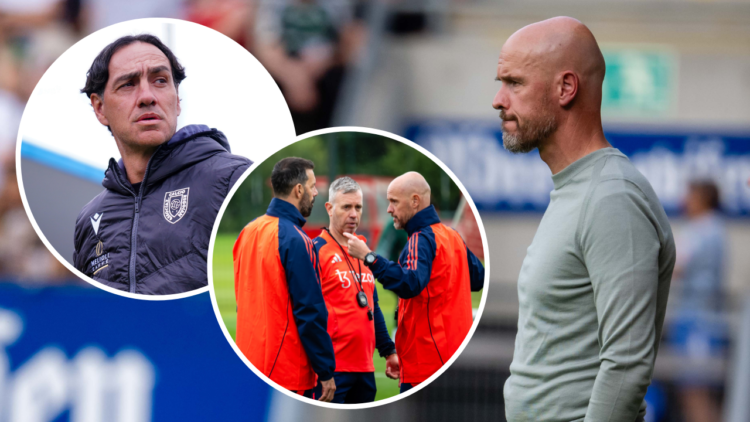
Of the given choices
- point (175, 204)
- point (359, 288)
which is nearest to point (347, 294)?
point (359, 288)

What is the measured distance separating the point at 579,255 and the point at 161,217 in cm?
77

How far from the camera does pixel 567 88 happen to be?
1565mm

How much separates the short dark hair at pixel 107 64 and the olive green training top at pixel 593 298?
77 centimetres

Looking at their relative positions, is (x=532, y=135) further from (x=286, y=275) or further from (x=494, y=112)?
(x=494, y=112)

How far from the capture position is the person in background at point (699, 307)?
412 centimetres

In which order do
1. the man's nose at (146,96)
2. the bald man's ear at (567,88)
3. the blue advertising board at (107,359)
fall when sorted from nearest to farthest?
the man's nose at (146,96) < the bald man's ear at (567,88) < the blue advertising board at (107,359)

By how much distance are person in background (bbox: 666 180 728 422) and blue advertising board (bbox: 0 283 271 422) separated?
2.30 meters

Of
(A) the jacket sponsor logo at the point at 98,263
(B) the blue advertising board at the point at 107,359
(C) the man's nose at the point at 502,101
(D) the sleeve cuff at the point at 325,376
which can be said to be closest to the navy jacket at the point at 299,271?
(D) the sleeve cuff at the point at 325,376

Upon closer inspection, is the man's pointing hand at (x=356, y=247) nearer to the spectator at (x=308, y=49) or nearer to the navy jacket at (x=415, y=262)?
the navy jacket at (x=415, y=262)

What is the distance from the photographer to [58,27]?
13.2ft

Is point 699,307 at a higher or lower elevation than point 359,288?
lower

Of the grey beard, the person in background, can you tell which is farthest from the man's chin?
the person in background

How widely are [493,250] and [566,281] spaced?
3348mm

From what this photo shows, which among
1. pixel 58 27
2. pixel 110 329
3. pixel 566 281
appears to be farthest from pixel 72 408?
pixel 566 281
